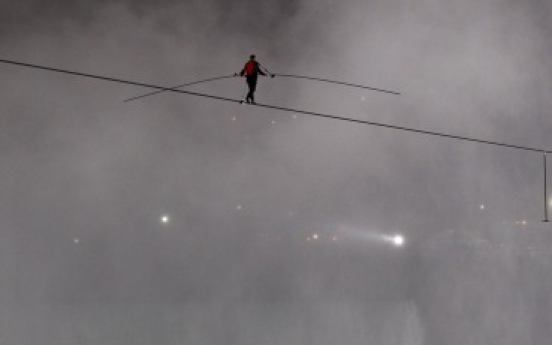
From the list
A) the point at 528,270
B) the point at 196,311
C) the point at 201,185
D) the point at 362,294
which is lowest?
the point at 196,311

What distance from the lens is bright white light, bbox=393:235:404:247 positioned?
11739cm

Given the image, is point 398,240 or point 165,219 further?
point 398,240

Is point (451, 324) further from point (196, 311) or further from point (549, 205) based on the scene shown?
point (196, 311)

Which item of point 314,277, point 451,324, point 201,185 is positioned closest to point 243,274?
point 314,277

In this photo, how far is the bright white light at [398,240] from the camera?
4622 inches

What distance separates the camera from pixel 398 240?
119625mm

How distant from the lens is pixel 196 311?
102m

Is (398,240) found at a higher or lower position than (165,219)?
higher

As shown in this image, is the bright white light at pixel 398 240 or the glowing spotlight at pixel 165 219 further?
the bright white light at pixel 398 240

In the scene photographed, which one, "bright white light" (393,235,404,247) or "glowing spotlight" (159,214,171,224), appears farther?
"bright white light" (393,235,404,247)

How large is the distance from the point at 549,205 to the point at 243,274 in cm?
6518

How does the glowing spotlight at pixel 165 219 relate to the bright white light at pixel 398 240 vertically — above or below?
below

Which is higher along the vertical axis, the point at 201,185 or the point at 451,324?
the point at 201,185

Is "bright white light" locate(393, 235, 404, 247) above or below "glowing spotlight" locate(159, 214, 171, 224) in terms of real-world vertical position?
above
